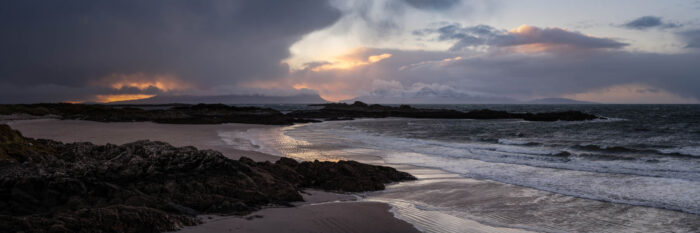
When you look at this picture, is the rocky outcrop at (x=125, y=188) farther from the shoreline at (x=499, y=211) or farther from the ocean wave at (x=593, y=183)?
the ocean wave at (x=593, y=183)

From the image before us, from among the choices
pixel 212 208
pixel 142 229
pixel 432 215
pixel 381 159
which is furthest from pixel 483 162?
pixel 142 229

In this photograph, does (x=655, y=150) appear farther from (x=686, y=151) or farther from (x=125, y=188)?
(x=125, y=188)

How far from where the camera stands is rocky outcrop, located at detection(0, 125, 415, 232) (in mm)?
5363

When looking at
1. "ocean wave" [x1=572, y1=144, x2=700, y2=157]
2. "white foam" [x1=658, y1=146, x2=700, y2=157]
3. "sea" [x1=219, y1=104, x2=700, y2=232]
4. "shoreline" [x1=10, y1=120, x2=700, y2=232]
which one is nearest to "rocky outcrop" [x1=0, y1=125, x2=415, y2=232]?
"shoreline" [x1=10, y1=120, x2=700, y2=232]

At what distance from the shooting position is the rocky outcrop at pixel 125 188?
17.6 feet

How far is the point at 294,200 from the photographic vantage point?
25.0ft

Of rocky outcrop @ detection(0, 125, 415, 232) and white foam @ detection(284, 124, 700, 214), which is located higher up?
rocky outcrop @ detection(0, 125, 415, 232)

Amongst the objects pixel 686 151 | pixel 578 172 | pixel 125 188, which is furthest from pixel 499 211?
pixel 686 151

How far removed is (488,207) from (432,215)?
1473 mm

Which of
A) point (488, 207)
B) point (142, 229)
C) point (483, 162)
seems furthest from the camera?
point (483, 162)

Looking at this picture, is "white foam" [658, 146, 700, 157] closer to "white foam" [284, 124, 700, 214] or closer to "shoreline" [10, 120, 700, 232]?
"white foam" [284, 124, 700, 214]

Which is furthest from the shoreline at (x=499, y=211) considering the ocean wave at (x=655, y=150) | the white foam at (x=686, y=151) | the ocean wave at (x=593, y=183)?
the white foam at (x=686, y=151)

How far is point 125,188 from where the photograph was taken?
22.1ft

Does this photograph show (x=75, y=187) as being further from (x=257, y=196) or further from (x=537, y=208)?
(x=537, y=208)
